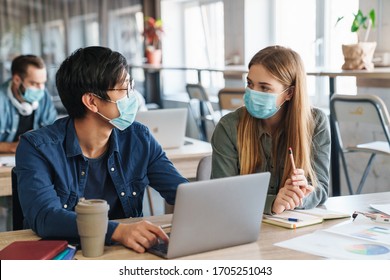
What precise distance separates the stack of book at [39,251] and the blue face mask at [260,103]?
844 millimetres

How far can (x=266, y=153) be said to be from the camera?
2072 mm

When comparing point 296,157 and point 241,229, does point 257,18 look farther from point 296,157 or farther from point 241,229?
point 241,229

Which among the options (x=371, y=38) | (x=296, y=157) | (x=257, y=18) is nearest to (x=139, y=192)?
(x=296, y=157)

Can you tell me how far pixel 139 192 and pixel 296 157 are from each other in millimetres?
490

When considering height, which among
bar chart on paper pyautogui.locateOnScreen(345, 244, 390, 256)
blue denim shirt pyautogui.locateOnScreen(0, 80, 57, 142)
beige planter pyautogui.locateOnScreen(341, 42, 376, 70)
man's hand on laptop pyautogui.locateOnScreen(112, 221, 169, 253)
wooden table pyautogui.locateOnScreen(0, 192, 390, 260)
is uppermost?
beige planter pyautogui.locateOnScreen(341, 42, 376, 70)

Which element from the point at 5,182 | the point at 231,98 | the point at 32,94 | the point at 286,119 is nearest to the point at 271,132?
the point at 286,119

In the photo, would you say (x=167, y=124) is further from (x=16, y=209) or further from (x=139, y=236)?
(x=139, y=236)

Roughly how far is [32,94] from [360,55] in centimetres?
196

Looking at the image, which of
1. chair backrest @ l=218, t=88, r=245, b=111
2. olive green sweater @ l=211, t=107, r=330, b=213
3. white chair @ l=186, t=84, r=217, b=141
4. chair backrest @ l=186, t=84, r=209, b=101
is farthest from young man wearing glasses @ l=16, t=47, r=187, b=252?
chair backrest @ l=186, t=84, r=209, b=101

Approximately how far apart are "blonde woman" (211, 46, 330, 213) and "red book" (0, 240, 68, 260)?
2.43ft

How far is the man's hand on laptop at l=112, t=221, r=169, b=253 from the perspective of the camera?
1438mm

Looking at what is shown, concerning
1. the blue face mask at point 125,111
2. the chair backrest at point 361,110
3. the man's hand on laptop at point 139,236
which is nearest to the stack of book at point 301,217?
the man's hand on laptop at point 139,236

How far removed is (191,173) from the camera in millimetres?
2990

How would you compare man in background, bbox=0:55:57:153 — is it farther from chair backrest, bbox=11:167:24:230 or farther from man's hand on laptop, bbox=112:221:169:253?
man's hand on laptop, bbox=112:221:169:253
